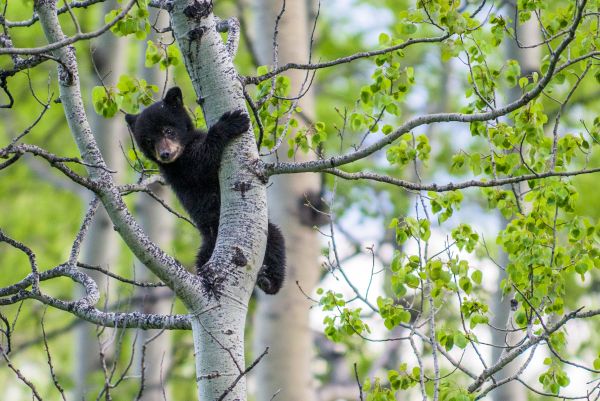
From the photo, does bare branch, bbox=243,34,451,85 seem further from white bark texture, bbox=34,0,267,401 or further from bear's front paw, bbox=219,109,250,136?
bear's front paw, bbox=219,109,250,136

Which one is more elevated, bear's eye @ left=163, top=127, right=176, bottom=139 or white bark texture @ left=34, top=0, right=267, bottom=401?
bear's eye @ left=163, top=127, right=176, bottom=139

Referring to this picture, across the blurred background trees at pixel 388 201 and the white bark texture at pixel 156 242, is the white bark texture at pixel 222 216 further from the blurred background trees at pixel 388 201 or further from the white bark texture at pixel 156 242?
the white bark texture at pixel 156 242

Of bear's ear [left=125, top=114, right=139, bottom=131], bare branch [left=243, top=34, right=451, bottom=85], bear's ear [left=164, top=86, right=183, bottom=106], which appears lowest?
A: bare branch [left=243, top=34, right=451, bottom=85]

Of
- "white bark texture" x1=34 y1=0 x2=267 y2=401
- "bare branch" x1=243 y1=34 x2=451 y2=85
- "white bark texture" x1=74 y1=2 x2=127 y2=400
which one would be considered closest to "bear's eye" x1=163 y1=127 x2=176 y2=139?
"bare branch" x1=243 y1=34 x2=451 y2=85

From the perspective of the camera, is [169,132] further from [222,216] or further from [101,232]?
[101,232]

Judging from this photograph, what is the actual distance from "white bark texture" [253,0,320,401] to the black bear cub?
1.43m

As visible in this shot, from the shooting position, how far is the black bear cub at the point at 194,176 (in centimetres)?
579

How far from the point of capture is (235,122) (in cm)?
409

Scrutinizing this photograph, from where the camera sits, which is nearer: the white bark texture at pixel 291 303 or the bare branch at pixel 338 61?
the bare branch at pixel 338 61

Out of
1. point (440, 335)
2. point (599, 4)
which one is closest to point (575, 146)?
point (599, 4)

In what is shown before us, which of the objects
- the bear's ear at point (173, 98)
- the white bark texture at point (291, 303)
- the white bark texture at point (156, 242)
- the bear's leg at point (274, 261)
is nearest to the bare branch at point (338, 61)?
the bear's leg at point (274, 261)

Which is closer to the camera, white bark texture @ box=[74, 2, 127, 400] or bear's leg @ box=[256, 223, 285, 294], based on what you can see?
bear's leg @ box=[256, 223, 285, 294]

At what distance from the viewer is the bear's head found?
6383 mm

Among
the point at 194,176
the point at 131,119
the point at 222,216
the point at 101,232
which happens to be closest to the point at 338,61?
the point at 222,216
